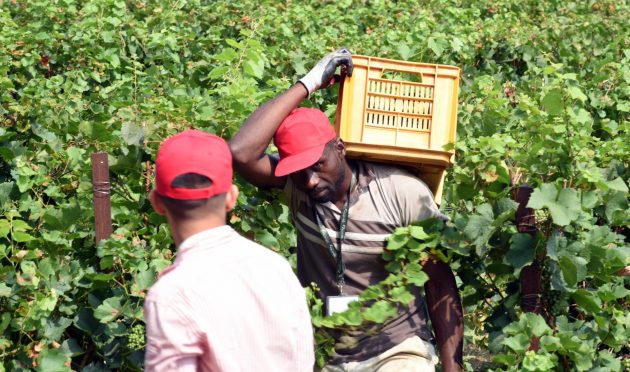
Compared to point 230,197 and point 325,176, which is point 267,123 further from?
point 230,197

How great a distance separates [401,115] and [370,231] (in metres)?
0.44

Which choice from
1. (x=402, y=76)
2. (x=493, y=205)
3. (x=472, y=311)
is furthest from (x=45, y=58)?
(x=493, y=205)

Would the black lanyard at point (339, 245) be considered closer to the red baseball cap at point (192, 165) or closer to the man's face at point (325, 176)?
the man's face at point (325, 176)

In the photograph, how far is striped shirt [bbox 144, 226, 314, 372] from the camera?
2492mm

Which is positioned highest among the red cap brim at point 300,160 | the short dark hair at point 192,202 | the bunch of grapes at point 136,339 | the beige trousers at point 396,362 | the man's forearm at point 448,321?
the short dark hair at point 192,202

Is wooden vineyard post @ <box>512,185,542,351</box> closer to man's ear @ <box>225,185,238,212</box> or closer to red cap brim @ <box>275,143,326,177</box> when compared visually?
red cap brim @ <box>275,143,326,177</box>

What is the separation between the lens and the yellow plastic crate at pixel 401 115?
13.0ft

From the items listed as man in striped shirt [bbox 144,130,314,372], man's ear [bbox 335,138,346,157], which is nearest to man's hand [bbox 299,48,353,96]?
man's ear [bbox 335,138,346,157]

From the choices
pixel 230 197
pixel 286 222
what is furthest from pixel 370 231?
pixel 230 197

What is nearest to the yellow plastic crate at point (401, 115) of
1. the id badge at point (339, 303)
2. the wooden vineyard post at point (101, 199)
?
the id badge at point (339, 303)

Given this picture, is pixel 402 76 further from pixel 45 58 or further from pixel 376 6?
pixel 376 6

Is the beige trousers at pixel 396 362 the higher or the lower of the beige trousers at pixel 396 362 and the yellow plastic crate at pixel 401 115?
the lower

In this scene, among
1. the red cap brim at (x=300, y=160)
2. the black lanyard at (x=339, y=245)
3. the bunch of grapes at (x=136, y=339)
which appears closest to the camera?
the red cap brim at (x=300, y=160)

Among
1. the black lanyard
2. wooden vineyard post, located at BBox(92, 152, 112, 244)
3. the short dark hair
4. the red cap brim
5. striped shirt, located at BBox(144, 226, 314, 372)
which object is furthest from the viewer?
wooden vineyard post, located at BBox(92, 152, 112, 244)
